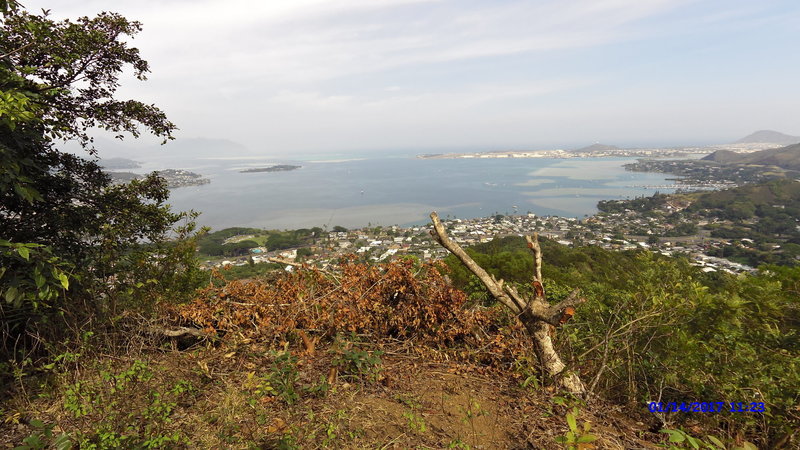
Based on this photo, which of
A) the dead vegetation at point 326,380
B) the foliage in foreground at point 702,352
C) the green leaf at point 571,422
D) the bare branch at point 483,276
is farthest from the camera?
the bare branch at point 483,276

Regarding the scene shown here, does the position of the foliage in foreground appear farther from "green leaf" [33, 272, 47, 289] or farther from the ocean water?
the ocean water

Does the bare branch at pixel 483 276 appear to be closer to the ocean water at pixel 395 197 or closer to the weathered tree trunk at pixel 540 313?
the weathered tree trunk at pixel 540 313

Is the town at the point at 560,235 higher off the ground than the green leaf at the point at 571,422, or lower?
lower

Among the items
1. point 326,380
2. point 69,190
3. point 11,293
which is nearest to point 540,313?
point 326,380

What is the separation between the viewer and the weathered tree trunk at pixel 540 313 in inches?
A: 117

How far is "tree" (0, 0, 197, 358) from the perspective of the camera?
2.67 m

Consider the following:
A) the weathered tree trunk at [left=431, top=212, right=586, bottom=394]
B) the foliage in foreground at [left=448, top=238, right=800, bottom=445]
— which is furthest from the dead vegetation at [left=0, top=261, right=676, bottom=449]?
the foliage in foreground at [left=448, top=238, right=800, bottom=445]

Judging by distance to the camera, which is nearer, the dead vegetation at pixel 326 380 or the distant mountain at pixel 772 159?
the dead vegetation at pixel 326 380

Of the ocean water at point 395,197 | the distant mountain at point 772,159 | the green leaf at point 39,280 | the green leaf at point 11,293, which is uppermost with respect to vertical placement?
the distant mountain at point 772,159

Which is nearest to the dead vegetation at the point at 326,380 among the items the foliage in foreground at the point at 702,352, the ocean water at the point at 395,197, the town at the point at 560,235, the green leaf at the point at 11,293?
the foliage in foreground at the point at 702,352

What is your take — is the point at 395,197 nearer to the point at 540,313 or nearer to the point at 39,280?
the point at 540,313

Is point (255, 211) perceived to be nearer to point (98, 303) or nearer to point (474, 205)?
point (474, 205)
